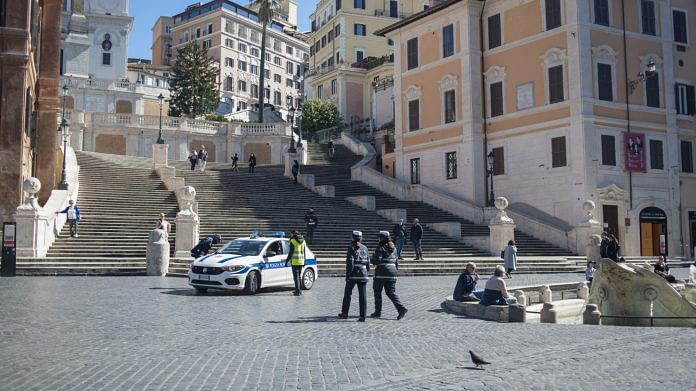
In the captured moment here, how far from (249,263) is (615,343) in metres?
9.26

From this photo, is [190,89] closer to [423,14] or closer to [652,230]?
[423,14]

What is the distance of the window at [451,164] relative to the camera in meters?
37.8

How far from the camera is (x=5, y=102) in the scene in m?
24.8

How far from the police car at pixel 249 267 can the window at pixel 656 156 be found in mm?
22410

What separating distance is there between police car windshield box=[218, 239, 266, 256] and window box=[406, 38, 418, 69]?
2662cm

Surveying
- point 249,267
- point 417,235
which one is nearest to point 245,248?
point 249,267

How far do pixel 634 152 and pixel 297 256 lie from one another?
897 inches

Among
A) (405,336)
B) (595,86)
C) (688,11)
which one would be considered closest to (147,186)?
(595,86)

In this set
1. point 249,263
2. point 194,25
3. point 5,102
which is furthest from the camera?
point 194,25

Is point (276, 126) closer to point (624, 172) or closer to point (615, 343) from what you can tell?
point (624, 172)

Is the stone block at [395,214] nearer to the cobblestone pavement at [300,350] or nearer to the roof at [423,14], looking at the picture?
the roof at [423,14]

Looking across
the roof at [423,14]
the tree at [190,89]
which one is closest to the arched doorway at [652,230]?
the roof at [423,14]

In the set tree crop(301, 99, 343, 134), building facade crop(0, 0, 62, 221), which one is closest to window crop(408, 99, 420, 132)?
tree crop(301, 99, 343, 134)

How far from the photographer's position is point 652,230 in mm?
32781
